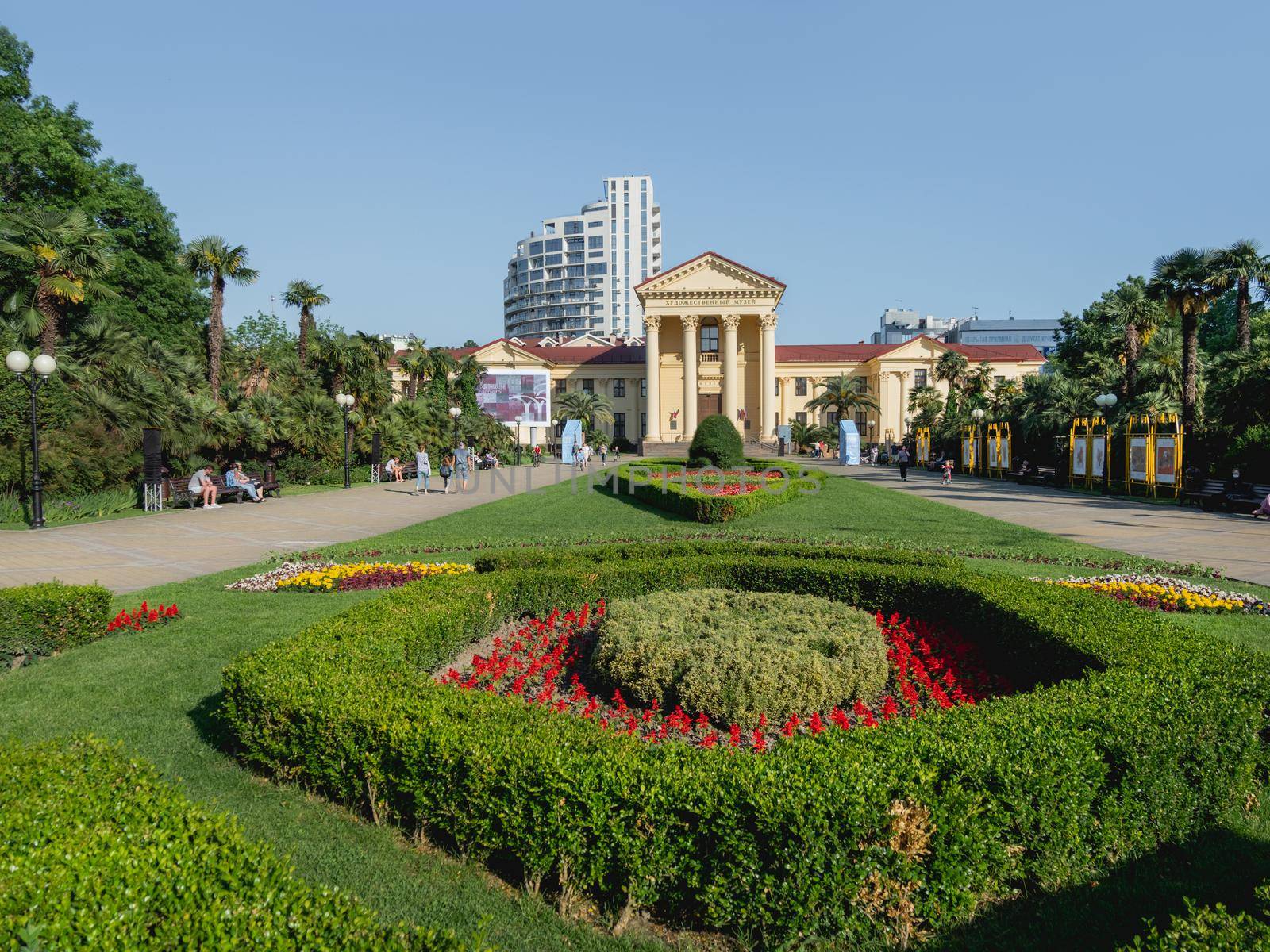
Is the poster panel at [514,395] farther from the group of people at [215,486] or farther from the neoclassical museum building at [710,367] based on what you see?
the group of people at [215,486]

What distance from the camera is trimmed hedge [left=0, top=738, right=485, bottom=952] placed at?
212cm

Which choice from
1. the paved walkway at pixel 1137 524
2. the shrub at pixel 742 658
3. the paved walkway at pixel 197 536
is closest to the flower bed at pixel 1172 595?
the paved walkway at pixel 1137 524

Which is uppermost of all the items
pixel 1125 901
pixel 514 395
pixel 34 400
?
pixel 514 395

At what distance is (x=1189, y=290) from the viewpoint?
22.9 metres

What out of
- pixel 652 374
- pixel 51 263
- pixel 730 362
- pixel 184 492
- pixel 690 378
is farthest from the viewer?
pixel 652 374

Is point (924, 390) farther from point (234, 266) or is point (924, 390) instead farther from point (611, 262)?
point (611, 262)

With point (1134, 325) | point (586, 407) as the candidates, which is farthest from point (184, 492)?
point (586, 407)

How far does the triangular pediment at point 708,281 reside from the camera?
5684 cm

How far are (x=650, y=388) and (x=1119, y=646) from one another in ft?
176

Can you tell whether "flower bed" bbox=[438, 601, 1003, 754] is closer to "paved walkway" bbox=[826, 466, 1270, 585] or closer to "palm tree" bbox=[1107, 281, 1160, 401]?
"paved walkway" bbox=[826, 466, 1270, 585]

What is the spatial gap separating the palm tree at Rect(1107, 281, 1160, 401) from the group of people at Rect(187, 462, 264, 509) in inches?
1132

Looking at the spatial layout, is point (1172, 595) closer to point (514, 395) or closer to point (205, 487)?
point (205, 487)

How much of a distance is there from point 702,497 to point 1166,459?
14.4 metres

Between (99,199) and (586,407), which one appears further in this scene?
(586,407)
